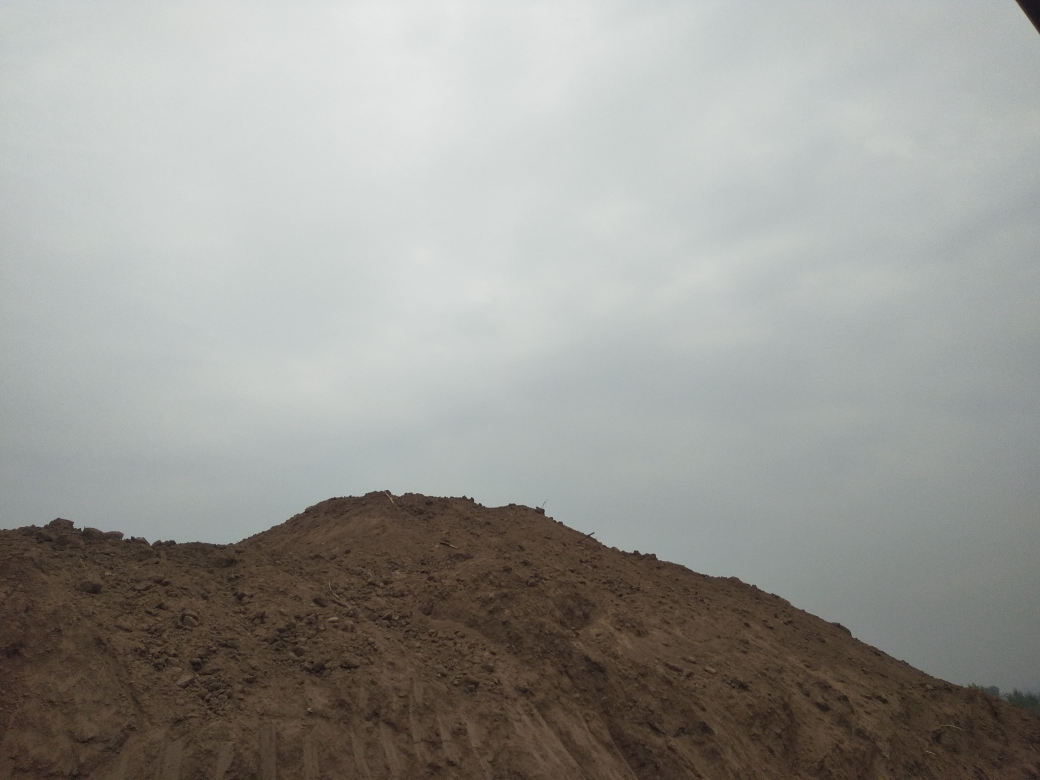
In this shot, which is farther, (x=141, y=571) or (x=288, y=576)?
(x=288, y=576)

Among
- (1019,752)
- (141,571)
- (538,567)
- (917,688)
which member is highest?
(538,567)

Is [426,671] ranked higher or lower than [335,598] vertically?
lower

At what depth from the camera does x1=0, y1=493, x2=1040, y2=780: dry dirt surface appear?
5.54 meters

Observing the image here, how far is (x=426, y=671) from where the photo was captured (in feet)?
23.0

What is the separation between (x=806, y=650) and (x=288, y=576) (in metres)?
8.14

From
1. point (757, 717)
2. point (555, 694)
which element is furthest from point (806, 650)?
point (555, 694)

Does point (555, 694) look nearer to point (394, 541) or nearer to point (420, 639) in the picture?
point (420, 639)

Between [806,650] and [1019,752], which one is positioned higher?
[806,650]

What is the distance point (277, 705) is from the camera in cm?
595

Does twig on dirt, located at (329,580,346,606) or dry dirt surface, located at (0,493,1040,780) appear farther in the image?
twig on dirt, located at (329,580,346,606)

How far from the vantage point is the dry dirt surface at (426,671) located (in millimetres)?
5543

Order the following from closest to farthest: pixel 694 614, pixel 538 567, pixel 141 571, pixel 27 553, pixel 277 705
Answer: pixel 277 705, pixel 27 553, pixel 141 571, pixel 538 567, pixel 694 614

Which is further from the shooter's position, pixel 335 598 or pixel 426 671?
pixel 335 598

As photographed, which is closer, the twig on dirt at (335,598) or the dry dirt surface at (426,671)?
the dry dirt surface at (426,671)
